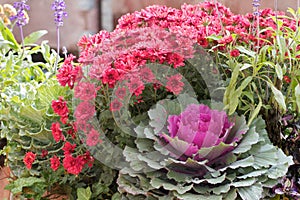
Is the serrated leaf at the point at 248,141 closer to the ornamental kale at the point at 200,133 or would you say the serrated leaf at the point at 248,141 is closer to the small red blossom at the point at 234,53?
the ornamental kale at the point at 200,133

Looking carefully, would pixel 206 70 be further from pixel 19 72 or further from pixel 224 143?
pixel 19 72

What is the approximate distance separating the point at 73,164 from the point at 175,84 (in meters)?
0.26

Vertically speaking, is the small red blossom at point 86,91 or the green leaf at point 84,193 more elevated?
the small red blossom at point 86,91

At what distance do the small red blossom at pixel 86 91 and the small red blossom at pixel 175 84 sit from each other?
15 cm

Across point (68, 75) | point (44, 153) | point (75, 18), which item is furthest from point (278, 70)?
point (75, 18)

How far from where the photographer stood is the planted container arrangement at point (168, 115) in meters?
0.87

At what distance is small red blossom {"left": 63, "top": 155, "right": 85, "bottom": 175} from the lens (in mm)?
966

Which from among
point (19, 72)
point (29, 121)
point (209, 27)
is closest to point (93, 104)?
point (29, 121)

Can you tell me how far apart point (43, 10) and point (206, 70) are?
162 centimetres

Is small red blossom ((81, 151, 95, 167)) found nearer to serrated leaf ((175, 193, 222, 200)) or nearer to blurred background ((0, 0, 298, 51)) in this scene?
serrated leaf ((175, 193, 222, 200))

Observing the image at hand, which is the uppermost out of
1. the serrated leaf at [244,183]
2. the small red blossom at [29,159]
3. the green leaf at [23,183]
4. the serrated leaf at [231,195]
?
the serrated leaf at [244,183]

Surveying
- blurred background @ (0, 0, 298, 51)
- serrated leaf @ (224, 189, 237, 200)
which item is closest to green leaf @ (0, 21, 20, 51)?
serrated leaf @ (224, 189, 237, 200)

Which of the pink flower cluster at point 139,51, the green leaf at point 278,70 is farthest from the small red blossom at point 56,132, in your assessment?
the green leaf at point 278,70

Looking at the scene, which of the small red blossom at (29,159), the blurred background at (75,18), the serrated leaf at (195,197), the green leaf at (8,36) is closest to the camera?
the serrated leaf at (195,197)
